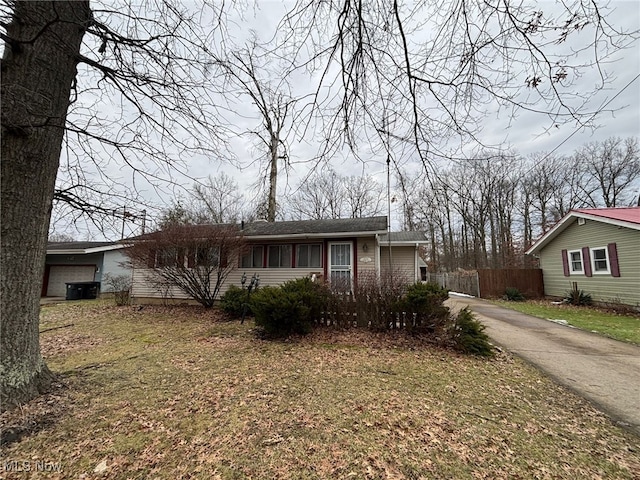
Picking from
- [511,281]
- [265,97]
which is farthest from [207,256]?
[511,281]

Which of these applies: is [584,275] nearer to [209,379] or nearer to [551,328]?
[551,328]

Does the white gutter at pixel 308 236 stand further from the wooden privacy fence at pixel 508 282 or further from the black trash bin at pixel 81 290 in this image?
the black trash bin at pixel 81 290

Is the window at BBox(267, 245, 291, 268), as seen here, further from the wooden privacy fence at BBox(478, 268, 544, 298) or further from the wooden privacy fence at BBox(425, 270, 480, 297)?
the wooden privacy fence at BBox(478, 268, 544, 298)

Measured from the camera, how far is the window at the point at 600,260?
10.9m

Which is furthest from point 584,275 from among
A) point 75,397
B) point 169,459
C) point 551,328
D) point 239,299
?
point 75,397

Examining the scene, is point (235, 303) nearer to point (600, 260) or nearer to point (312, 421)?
point (312, 421)

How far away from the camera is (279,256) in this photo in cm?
1113

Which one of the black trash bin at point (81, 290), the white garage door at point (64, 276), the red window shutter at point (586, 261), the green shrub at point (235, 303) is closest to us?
the green shrub at point (235, 303)

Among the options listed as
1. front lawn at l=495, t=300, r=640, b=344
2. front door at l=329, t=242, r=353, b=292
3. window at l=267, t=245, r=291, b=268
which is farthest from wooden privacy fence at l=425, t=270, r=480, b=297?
window at l=267, t=245, r=291, b=268

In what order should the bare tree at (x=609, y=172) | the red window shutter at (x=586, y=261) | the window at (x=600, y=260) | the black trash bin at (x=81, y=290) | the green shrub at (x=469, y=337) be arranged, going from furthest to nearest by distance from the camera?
the bare tree at (x=609, y=172) → the black trash bin at (x=81, y=290) → the red window shutter at (x=586, y=261) → the window at (x=600, y=260) → the green shrub at (x=469, y=337)

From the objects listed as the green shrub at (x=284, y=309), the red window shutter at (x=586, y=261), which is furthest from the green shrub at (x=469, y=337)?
the red window shutter at (x=586, y=261)

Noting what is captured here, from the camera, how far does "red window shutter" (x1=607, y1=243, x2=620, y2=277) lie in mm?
10336

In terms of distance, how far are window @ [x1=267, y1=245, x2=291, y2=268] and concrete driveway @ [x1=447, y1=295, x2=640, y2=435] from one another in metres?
7.04

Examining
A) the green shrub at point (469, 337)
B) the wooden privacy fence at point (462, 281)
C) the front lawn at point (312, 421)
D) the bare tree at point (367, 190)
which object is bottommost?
the front lawn at point (312, 421)
